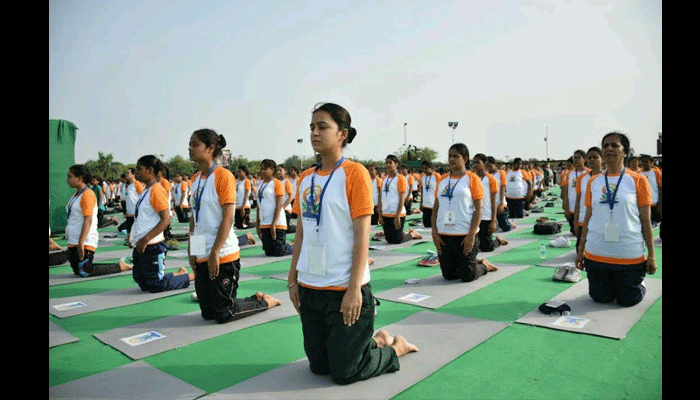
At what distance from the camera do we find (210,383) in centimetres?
329

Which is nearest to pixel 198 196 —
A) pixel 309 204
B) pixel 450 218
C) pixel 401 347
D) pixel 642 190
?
pixel 309 204

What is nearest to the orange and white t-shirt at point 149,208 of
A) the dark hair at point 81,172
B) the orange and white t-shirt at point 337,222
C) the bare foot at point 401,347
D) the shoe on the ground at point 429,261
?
the dark hair at point 81,172

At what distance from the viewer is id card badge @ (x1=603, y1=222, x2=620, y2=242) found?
464 centimetres

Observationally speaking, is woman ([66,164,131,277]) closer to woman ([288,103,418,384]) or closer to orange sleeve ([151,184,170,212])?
orange sleeve ([151,184,170,212])

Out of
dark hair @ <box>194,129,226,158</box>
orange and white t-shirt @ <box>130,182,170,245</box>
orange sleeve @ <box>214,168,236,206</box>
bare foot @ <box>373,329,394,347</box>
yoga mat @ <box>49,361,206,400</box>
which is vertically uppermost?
dark hair @ <box>194,129,226,158</box>

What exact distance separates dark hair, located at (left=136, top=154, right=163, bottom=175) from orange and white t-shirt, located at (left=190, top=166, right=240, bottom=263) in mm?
1574

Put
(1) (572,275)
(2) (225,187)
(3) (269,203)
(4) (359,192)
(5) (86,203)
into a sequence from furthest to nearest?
(3) (269,203) → (5) (86,203) → (1) (572,275) → (2) (225,187) → (4) (359,192)

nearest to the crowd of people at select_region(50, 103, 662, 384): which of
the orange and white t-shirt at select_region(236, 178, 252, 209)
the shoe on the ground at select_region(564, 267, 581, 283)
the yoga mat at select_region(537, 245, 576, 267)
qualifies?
the shoe on the ground at select_region(564, 267, 581, 283)

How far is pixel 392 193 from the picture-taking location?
34.0 ft

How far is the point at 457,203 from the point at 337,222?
365 centimetres

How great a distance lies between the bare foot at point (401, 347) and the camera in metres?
3.57

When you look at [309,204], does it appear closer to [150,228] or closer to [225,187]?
[225,187]
